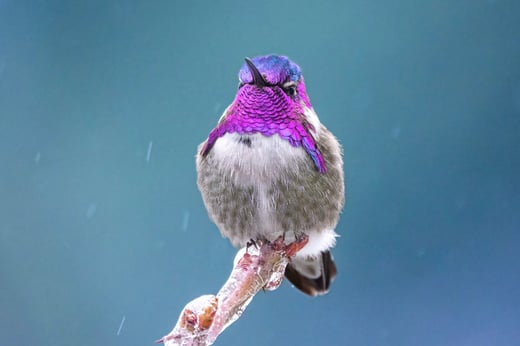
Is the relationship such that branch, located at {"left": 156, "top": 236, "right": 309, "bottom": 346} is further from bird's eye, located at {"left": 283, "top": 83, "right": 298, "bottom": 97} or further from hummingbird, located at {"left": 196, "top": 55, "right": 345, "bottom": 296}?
bird's eye, located at {"left": 283, "top": 83, "right": 298, "bottom": 97}

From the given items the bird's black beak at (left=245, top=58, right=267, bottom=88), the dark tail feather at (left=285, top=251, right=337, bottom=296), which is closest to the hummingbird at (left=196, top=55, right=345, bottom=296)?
the bird's black beak at (left=245, top=58, right=267, bottom=88)

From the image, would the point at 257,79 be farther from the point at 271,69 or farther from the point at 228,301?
the point at 228,301

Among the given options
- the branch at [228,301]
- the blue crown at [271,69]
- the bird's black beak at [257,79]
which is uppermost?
the blue crown at [271,69]

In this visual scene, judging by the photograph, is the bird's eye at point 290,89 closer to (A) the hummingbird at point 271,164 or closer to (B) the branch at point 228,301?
(A) the hummingbird at point 271,164

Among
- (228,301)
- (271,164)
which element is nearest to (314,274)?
(271,164)

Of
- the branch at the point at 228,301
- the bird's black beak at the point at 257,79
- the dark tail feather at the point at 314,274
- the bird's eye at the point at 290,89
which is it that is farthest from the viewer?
the dark tail feather at the point at 314,274

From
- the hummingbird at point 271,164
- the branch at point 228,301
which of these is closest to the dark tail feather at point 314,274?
the hummingbird at point 271,164
